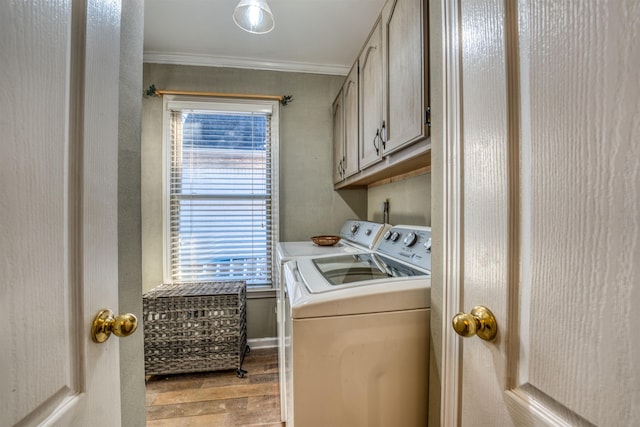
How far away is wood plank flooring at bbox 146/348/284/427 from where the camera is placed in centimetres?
149

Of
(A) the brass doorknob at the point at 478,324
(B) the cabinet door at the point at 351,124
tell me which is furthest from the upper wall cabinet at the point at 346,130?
(A) the brass doorknob at the point at 478,324

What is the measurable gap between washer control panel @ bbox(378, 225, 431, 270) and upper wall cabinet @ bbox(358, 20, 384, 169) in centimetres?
42

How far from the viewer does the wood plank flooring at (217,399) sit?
4.90 ft

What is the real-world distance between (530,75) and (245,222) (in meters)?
2.26

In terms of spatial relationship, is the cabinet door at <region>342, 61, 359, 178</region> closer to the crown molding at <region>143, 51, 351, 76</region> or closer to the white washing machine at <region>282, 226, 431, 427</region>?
the crown molding at <region>143, 51, 351, 76</region>

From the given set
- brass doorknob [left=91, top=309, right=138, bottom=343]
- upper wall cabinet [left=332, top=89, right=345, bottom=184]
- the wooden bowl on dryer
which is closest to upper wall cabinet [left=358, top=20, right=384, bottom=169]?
upper wall cabinet [left=332, top=89, right=345, bottom=184]

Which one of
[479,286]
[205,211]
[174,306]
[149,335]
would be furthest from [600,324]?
[205,211]

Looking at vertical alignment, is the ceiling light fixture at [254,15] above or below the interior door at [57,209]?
above

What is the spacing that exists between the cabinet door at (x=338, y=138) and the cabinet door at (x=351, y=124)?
85 millimetres

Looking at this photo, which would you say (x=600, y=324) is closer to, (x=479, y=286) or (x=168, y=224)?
(x=479, y=286)

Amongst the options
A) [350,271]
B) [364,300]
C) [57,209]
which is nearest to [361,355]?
[364,300]

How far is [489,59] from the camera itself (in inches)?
17.7

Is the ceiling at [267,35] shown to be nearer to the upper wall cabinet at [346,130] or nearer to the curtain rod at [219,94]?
the curtain rod at [219,94]

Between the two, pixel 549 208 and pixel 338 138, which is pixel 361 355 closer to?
pixel 549 208
